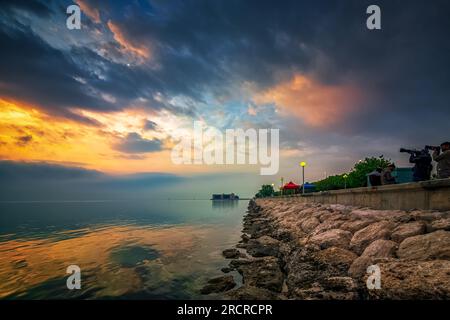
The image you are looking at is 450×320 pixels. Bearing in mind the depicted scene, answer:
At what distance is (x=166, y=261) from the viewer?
1241cm

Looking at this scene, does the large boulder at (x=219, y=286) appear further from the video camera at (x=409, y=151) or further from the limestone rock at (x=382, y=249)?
the video camera at (x=409, y=151)

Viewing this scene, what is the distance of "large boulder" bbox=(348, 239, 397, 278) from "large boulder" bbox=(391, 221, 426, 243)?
34cm

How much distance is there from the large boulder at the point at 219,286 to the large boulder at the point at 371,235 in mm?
3949

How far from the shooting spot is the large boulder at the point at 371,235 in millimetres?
6379

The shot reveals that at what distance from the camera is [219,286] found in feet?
26.0

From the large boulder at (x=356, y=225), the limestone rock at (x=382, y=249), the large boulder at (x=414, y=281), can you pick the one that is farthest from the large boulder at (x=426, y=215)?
the large boulder at (x=414, y=281)

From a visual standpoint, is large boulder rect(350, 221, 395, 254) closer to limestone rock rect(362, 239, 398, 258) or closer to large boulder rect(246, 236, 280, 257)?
limestone rock rect(362, 239, 398, 258)

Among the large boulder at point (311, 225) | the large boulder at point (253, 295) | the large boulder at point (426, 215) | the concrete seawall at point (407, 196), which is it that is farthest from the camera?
the large boulder at point (311, 225)

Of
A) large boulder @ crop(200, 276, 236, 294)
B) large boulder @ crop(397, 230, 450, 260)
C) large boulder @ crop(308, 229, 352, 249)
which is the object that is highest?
large boulder @ crop(397, 230, 450, 260)

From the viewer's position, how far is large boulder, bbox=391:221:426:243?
5.62 metres

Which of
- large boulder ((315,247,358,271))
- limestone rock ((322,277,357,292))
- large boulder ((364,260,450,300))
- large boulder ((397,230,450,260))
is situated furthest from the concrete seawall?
limestone rock ((322,277,357,292))

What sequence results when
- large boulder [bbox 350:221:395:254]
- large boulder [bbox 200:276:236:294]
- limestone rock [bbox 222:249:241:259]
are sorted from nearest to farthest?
large boulder [bbox 350:221:395:254], large boulder [bbox 200:276:236:294], limestone rock [bbox 222:249:241:259]
